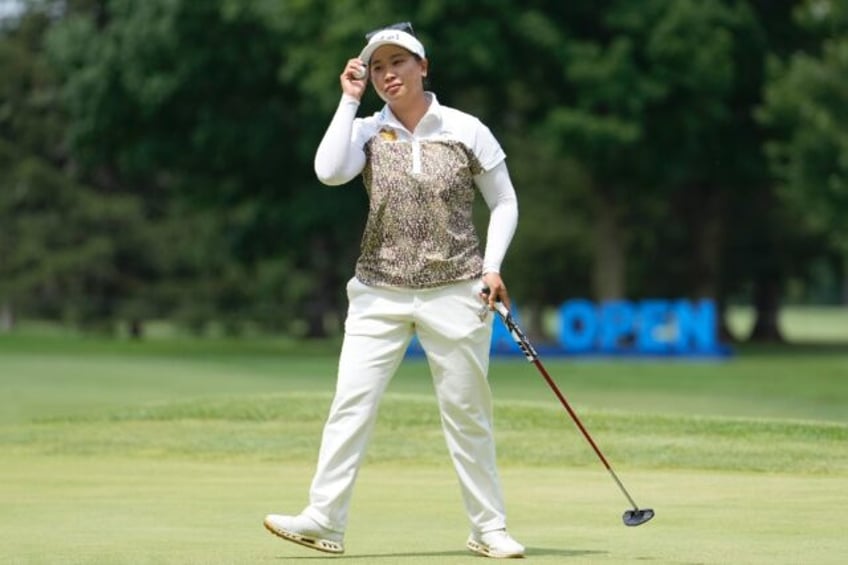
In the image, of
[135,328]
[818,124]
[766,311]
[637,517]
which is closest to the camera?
[637,517]

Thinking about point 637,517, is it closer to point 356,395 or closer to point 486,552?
point 486,552

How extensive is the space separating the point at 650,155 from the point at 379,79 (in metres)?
33.0

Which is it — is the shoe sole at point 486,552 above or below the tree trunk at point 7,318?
above

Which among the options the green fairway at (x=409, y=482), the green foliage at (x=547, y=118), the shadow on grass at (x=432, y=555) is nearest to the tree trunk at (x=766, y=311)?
the green foliage at (x=547, y=118)

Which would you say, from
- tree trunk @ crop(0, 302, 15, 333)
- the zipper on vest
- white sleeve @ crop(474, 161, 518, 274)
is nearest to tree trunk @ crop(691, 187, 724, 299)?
tree trunk @ crop(0, 302, 15, 333)

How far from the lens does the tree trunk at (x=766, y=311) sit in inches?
2213

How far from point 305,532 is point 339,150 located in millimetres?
1473

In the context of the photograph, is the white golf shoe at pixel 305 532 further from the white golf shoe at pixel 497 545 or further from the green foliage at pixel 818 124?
the green foliage at pixel 818 124

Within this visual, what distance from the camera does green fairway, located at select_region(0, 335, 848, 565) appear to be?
333 inches

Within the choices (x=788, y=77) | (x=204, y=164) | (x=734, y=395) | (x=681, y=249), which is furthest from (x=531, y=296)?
(x=734, y=395)

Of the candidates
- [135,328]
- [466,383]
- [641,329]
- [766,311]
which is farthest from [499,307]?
[135,328]

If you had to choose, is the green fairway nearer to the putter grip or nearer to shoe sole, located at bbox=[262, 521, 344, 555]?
shoe sole, located at bbox=[262, 521, 344, 555]

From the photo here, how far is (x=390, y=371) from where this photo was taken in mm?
8281

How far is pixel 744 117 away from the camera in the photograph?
4481 centimetres
